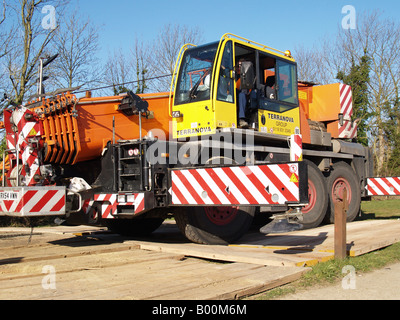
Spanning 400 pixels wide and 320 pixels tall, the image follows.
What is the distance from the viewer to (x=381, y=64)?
30.0 m

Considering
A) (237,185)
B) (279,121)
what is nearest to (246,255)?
(237,185)

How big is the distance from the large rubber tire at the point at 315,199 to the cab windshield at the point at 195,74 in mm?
3199

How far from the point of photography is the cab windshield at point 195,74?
23.6ft

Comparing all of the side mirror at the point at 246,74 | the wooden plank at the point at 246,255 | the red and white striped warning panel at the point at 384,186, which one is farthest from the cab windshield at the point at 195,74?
the red and white striped warning panel at the point at 384,186

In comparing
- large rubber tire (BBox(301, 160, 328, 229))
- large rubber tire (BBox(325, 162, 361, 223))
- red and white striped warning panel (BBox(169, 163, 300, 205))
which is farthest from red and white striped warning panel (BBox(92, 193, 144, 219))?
large rubber tire (BBox(325, 162, 361, 223))

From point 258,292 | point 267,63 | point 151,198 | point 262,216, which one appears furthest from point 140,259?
point 267,63

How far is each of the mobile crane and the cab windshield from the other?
2 cm

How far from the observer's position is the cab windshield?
720 centimetres

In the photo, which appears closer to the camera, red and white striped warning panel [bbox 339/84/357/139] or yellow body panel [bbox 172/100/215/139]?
yellow body panel [bbox 172/100/215/139]

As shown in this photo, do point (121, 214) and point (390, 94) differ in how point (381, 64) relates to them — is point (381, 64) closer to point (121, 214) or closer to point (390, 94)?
point (390, 94)

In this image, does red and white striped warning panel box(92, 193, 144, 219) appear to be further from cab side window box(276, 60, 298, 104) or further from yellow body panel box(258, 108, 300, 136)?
cab side window box(276, 60, 298, 104)

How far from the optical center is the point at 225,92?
23.6 feet

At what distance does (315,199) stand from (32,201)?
5765 millimetres

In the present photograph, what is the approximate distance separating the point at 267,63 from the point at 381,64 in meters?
24.5
